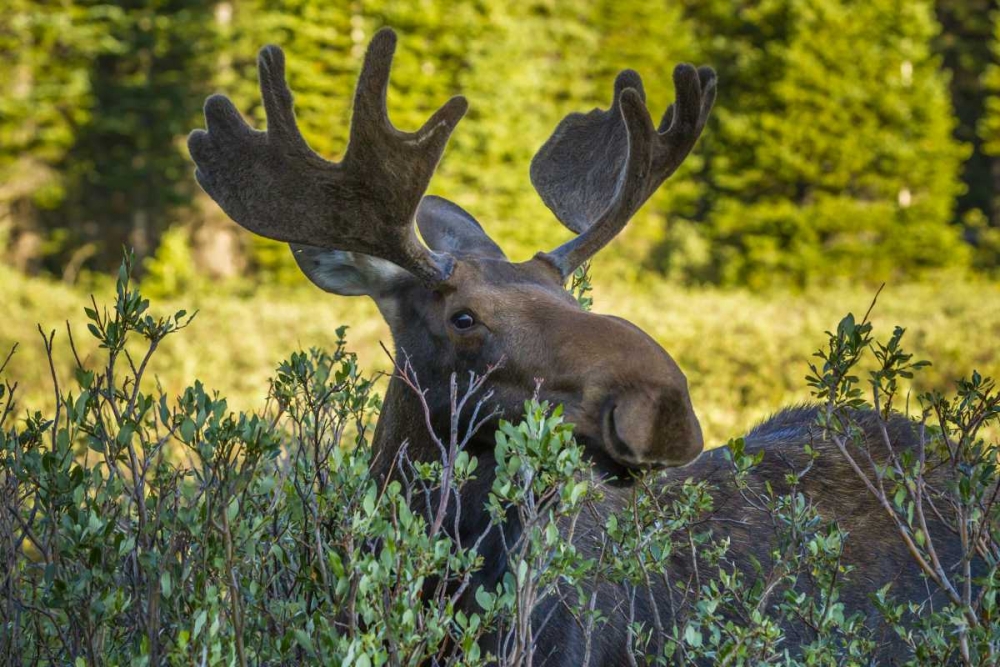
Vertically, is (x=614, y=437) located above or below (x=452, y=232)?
below

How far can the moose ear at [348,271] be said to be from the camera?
4.15 meters

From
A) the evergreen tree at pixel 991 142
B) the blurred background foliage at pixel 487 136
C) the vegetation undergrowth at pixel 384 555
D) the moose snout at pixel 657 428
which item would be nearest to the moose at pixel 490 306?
the moose snout at pixel 657 428

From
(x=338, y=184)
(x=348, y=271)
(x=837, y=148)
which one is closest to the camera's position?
(x=338, y=184)

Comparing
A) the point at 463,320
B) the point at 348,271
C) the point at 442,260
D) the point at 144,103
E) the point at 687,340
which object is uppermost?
the point at 144,103

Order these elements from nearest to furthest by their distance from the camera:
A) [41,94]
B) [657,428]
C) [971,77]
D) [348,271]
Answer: [657,428] < [348,271] < [41,94] < [971,77]

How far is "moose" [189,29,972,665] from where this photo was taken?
3.26 meters

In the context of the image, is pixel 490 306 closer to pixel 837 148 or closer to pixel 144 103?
pixel 144 103

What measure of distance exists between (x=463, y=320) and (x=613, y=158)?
1.55 meters

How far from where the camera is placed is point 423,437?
3852mm

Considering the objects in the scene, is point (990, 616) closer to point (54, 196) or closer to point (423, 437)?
point (423, 437)

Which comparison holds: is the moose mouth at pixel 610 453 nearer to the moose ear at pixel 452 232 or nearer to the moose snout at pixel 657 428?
the moose snout at pixel 657 428

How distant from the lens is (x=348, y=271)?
425 centimetres

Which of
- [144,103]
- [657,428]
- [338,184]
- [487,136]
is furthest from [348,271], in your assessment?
[144,103]

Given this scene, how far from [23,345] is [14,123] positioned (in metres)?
16.4
